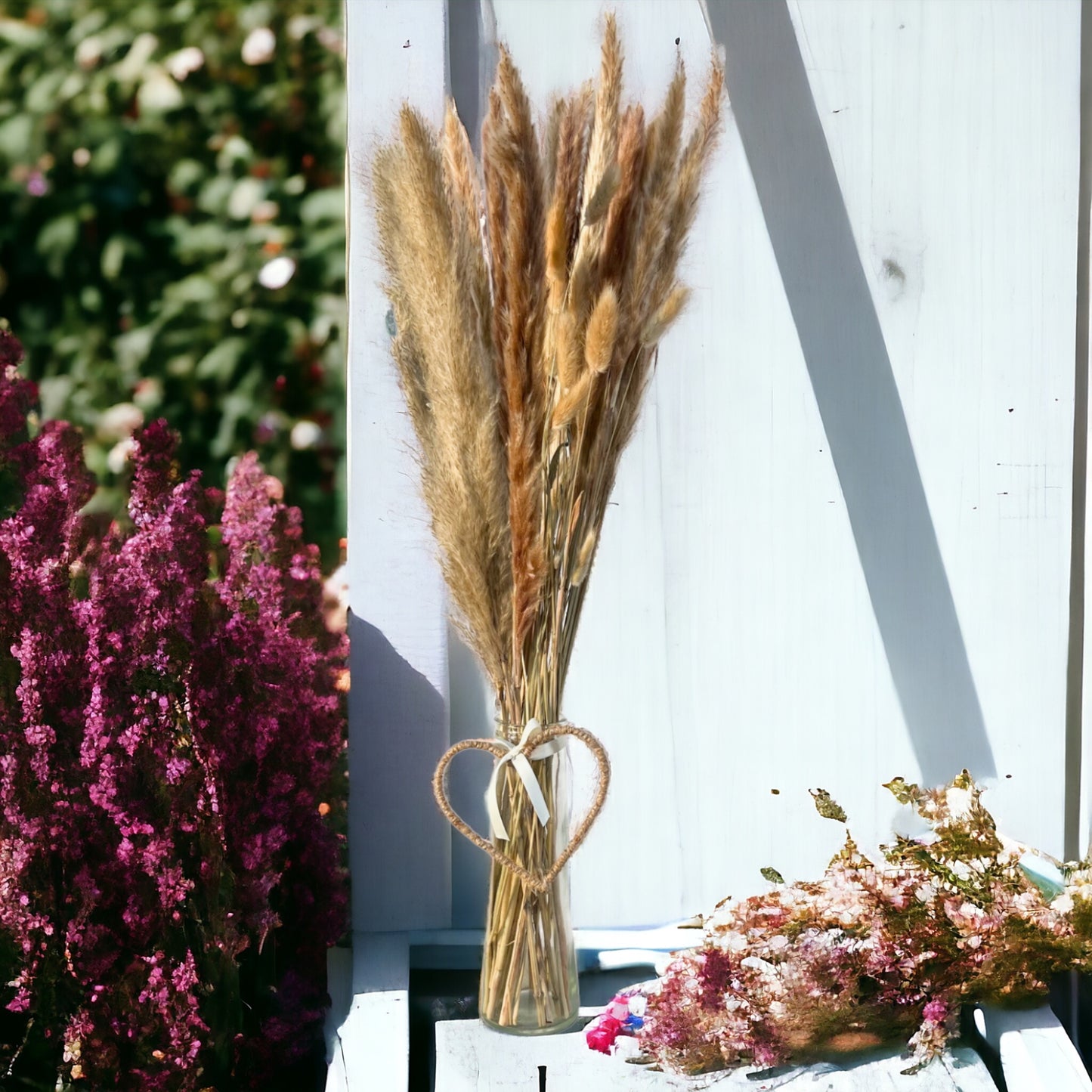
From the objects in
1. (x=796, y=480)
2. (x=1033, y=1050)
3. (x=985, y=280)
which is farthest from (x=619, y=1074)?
(x=985, y=280)

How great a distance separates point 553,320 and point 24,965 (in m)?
0.81

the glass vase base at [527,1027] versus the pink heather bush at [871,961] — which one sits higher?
the pink heather bush at [871,961]

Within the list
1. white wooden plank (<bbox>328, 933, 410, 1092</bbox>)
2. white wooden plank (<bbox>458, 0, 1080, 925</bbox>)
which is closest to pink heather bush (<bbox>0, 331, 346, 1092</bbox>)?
white wooden plank (<bbox>328, 933, 410, 1092</bbox>)

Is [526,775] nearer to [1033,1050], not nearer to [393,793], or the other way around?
[393,793]

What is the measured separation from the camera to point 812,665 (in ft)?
5.46

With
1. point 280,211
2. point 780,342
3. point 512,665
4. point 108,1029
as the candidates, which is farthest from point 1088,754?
A: point 280,211

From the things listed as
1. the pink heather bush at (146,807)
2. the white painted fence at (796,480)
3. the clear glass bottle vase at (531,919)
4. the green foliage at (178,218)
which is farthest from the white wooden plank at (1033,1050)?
the green foliage at (178,218)

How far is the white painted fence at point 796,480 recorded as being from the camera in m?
1.57

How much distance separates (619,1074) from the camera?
4.40 ft

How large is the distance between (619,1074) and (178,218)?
184cm

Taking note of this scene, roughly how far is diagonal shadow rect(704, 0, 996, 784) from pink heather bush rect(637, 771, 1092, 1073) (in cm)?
26

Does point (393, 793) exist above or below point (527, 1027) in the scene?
above

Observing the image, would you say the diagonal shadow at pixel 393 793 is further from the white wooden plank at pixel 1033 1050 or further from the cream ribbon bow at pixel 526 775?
the white wooden plank at pixel 1033 1050

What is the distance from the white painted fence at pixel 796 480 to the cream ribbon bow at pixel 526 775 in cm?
26
